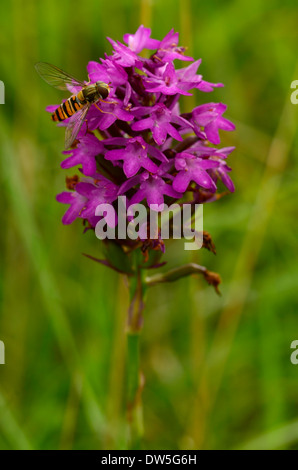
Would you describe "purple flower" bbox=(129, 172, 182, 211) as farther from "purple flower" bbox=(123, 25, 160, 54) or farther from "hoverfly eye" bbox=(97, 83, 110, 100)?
"purple flower" bbox=(123, 25, 160, 54)

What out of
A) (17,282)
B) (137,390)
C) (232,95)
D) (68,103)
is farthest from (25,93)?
(137,390)

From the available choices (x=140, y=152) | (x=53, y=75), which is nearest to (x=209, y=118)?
(x=140, y=152)

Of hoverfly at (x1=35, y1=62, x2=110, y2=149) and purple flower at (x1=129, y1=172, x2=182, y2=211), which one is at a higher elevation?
hoverfly at (x1=35, y1=62, x2=110, y2=149)

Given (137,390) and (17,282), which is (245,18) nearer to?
(17,282)

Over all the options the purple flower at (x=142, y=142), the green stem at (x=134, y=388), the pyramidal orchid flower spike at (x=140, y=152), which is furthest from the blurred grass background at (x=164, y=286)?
the purple flower at (x=142, y=142)

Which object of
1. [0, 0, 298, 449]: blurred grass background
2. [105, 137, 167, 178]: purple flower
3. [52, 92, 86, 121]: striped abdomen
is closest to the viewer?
[105, 137, 167, 178]: purple flower

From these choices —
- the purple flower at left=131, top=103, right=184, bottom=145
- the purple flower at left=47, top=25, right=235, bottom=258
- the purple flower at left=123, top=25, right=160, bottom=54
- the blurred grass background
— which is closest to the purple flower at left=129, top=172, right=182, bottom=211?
the purple flower at left=47, top=25, right=235, bottom=258

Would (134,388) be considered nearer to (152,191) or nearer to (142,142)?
(152,191)
